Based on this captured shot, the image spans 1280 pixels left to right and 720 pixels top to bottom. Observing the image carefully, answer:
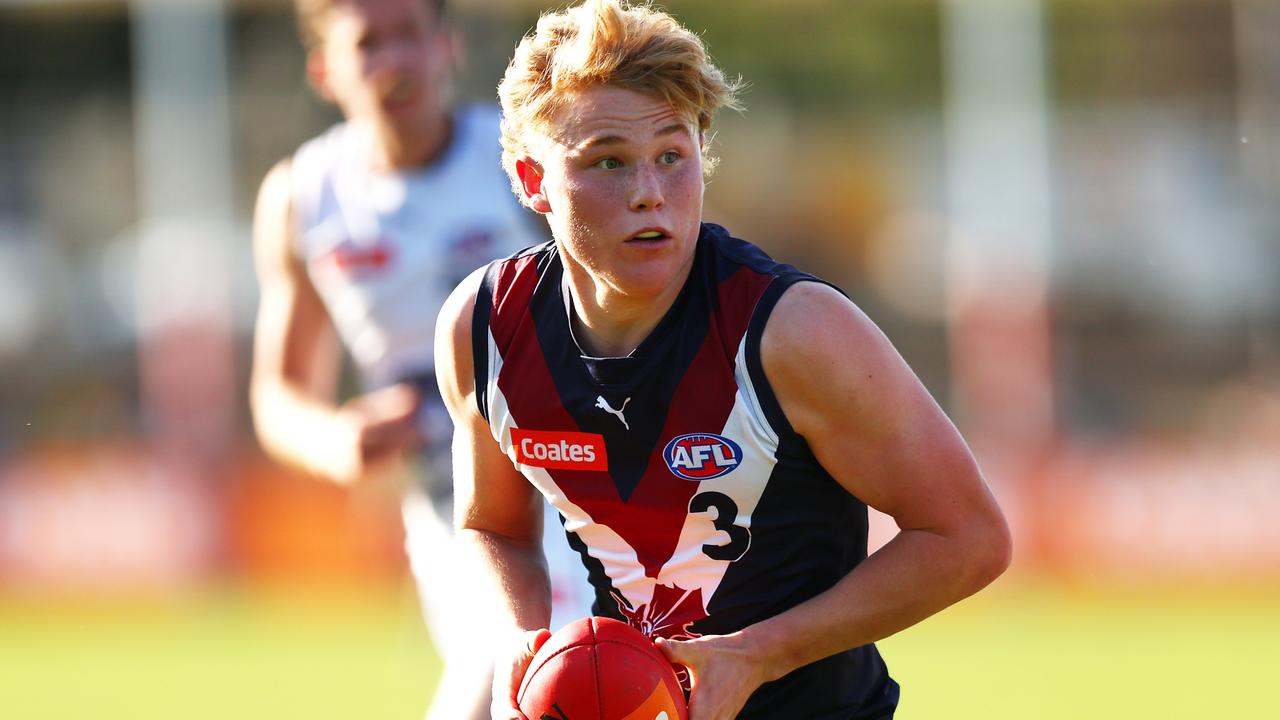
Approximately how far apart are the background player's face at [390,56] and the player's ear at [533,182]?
1.97 m

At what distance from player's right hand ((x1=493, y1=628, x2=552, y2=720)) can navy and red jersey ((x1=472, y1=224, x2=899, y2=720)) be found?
0.32m

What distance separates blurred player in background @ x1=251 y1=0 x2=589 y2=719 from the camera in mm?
6047

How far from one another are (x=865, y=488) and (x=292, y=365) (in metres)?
3.31

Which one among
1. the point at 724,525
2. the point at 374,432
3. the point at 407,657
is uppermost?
the point at 374,432

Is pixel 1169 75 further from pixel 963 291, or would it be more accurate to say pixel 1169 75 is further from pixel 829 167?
pixel 963 291

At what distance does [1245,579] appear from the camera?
15.5 m

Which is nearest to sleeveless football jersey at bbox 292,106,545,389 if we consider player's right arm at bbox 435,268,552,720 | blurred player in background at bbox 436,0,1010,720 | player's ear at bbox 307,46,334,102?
player's ear at bbox 307,46,334,102

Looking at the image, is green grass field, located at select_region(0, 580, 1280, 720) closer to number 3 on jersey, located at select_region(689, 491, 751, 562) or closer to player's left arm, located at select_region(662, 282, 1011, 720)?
number 3 on jersey, located at select_region(689, 491, 751, 562)

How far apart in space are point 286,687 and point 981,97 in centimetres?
1629

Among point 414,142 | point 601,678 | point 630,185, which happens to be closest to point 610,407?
point 630,185

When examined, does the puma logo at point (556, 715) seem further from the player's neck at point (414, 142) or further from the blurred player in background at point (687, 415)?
the player's neck at point (414, 142)

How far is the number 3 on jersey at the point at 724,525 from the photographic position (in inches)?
157

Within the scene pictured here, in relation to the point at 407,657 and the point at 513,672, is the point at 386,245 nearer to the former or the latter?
the point at 513,672

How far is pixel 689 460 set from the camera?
13.0 feet
